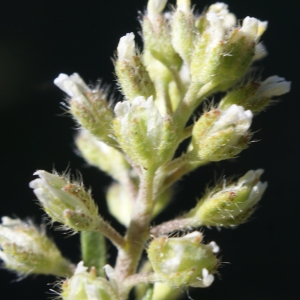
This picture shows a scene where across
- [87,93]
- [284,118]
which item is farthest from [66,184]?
[284,118]

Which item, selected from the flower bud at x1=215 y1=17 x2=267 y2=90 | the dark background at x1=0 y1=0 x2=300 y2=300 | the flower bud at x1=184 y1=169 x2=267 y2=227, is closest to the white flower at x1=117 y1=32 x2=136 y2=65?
the flower bud at x1=215 y1=17 x2=267 y2=90

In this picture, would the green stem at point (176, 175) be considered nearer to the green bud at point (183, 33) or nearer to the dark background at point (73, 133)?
the green bud at point (183, 33)

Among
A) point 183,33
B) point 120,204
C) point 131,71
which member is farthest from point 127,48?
point 120,204

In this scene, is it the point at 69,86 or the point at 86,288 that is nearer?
the point at 86,288

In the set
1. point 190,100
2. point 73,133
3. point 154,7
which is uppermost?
point 73,133

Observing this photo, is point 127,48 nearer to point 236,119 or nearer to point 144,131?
point 144,131

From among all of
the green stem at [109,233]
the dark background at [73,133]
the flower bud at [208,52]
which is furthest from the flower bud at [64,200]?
the dark background at [73,133]

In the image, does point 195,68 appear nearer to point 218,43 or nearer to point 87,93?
point 218,43
